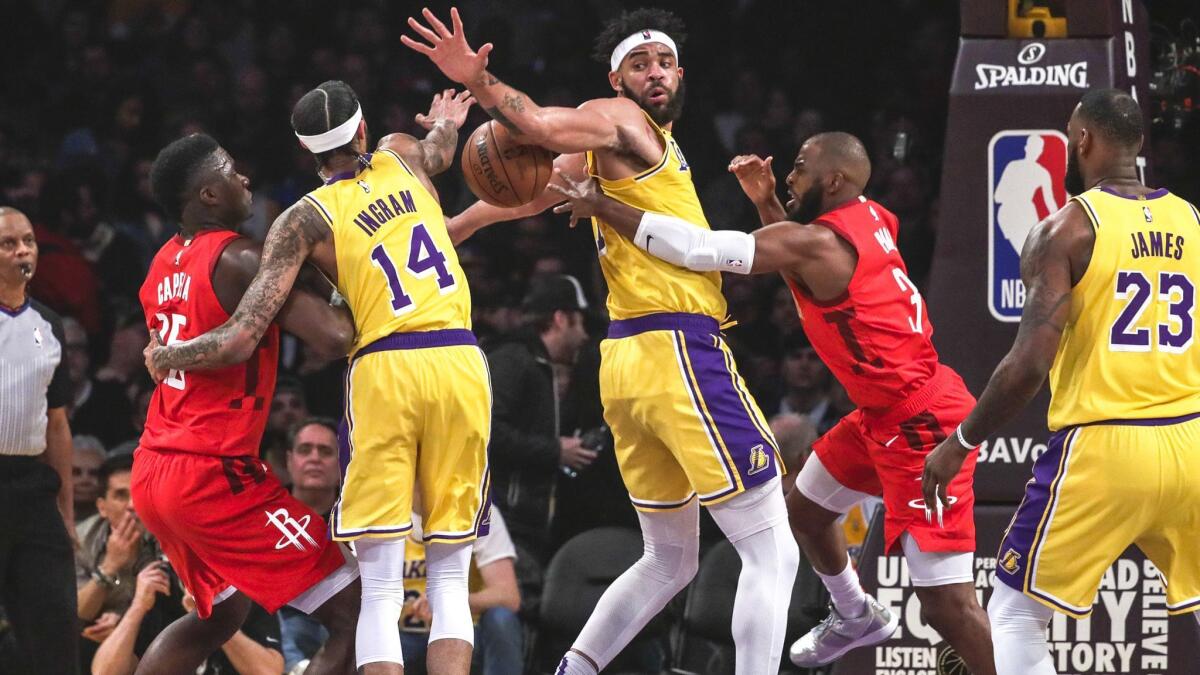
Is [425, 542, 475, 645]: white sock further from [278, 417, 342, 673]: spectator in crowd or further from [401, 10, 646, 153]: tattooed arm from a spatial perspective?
[278, 417, 342, 673]: spectator in crowd

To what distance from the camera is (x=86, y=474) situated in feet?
28.8

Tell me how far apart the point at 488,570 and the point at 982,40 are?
11.0 feet

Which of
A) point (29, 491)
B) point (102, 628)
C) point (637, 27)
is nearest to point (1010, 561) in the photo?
point (637, 27)

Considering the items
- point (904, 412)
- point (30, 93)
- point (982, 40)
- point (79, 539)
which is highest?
point (30, 93)

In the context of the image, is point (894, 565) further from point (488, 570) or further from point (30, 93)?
point (30, 93)

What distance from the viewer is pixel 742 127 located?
38.6ft

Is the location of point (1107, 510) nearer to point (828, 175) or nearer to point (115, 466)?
point (828, 175)

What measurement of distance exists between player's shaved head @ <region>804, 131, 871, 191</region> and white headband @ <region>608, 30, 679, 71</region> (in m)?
0.67

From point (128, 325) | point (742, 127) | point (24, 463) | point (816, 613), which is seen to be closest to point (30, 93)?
point (128, 325)

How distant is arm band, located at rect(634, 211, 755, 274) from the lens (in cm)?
568

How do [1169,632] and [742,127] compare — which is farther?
[742,127]

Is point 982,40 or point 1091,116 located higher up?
point 982,40

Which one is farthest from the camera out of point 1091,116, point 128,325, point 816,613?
point 128,325

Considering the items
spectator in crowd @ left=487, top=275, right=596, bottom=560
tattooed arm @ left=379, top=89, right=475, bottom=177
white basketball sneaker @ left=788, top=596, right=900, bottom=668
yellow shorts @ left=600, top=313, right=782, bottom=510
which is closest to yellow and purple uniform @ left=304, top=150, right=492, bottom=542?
tattooed arm @ left=379, top=89, right=475, bottom=177
